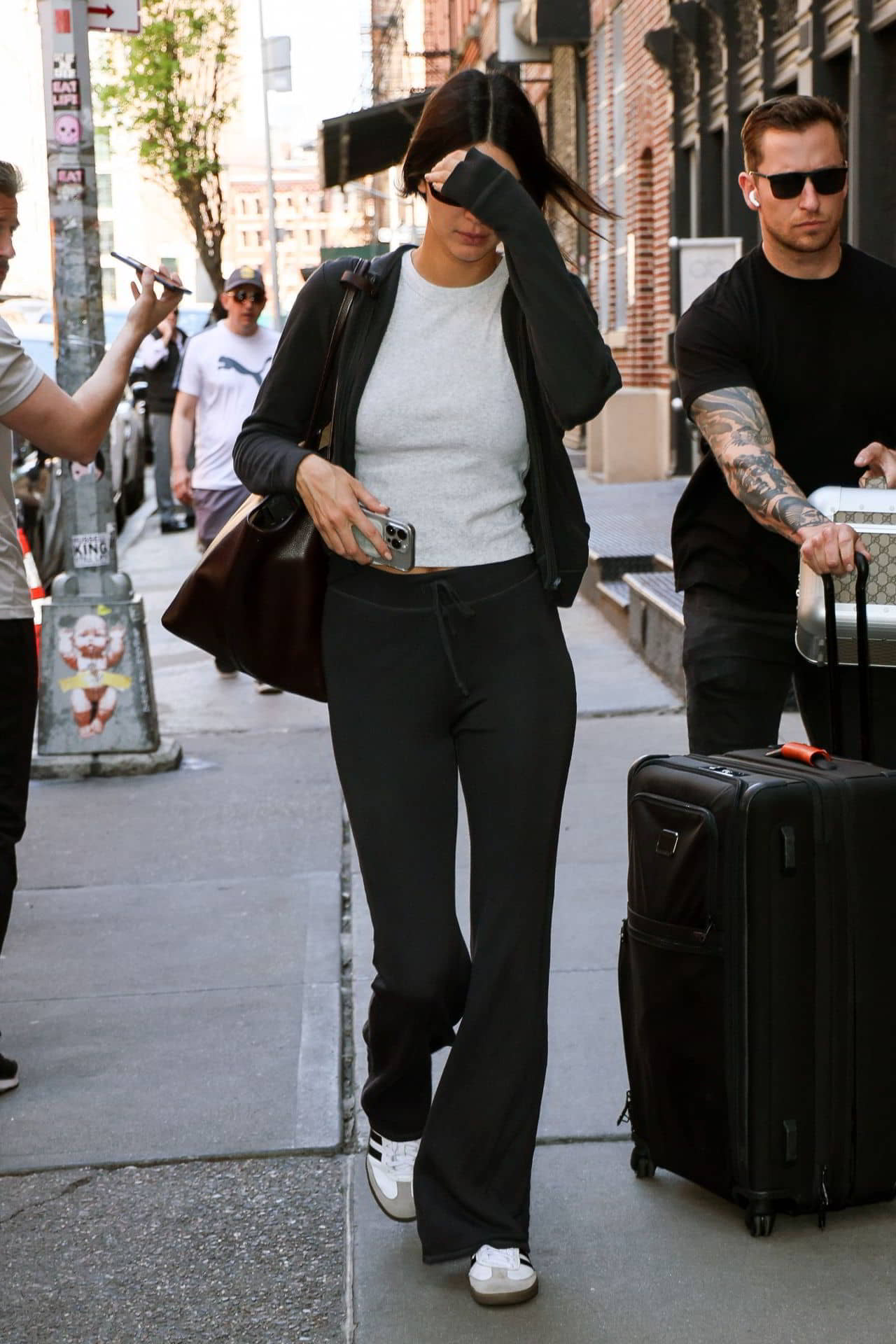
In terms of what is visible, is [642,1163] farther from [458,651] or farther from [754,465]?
[754,465]

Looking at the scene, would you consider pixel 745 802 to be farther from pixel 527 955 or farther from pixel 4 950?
pixel 4 950

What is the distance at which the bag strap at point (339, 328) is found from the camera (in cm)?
309

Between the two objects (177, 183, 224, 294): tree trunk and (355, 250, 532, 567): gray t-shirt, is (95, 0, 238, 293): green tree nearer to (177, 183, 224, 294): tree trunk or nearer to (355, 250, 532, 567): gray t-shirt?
(177, 183, 224, 294): tree trunk

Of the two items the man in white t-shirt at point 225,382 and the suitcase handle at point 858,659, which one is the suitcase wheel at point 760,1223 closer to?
the suitcase handle at point 858,659

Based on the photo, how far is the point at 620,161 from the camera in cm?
2044

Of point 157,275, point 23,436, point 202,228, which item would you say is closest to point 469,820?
point 23,436

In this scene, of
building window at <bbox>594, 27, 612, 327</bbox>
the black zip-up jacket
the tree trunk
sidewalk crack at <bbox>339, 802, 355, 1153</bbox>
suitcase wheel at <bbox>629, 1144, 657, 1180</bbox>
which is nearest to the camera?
the black zip-up jacket

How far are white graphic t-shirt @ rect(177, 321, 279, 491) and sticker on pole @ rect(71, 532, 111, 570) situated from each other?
159 centimetres

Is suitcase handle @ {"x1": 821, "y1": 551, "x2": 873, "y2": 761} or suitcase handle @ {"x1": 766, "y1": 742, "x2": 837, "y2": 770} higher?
suitcase handle @ {"x1": 821, "y1": 551, "x2": 873, "y2": 761}

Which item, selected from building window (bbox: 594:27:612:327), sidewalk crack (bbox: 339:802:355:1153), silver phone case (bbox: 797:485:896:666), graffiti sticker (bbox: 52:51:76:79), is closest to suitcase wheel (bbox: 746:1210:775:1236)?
sidewalk crack (bbox: 339:802:355:1153)

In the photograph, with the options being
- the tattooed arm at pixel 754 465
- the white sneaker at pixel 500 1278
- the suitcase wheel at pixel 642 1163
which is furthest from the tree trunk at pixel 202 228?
the white sneaker at pixel 500 1278

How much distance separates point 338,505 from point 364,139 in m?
18.4

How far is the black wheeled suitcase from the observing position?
3242mm

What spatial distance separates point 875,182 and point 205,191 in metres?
39.9
